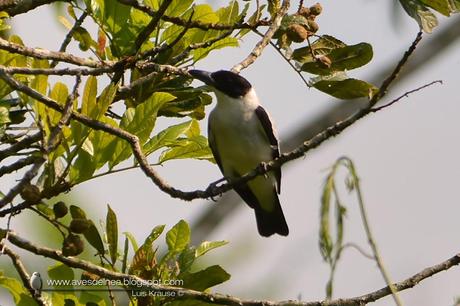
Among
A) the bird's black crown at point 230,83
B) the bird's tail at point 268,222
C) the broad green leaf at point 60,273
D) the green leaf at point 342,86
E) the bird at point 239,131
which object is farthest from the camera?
the bird's tail at point 268,222

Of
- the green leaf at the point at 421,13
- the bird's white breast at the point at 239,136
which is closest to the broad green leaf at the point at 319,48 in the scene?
the green leaf at the point at 421,13

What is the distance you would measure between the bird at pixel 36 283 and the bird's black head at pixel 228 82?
148cm

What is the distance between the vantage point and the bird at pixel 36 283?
11.6ft

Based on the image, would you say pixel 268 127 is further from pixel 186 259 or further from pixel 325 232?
pixel 325 232

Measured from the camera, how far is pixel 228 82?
540 centimetres

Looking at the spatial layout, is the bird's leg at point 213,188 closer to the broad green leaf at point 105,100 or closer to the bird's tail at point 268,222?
the broad green leaf at point 105,100

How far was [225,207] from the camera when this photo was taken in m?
4.67

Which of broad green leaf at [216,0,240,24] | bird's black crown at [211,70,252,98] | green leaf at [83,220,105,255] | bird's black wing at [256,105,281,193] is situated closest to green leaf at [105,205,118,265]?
green leaf at [83,220,105,255]

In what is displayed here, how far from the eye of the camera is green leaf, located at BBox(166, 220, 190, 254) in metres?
3.76

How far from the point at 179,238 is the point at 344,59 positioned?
38.5 inches

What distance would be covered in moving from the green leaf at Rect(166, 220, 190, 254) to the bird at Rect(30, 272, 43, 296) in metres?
0.50

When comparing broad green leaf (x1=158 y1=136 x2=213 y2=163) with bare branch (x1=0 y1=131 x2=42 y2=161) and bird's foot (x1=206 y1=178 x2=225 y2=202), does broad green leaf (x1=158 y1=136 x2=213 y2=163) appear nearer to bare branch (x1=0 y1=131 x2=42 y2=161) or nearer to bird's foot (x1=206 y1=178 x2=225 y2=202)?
bird's foot (x1=206 y1=178 x2=225 y2=202)

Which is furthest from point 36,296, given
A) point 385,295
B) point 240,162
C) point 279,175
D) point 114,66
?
point 279,175

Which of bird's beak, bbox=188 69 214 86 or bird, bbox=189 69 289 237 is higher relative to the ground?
bird, bbox=189 69 289 237
